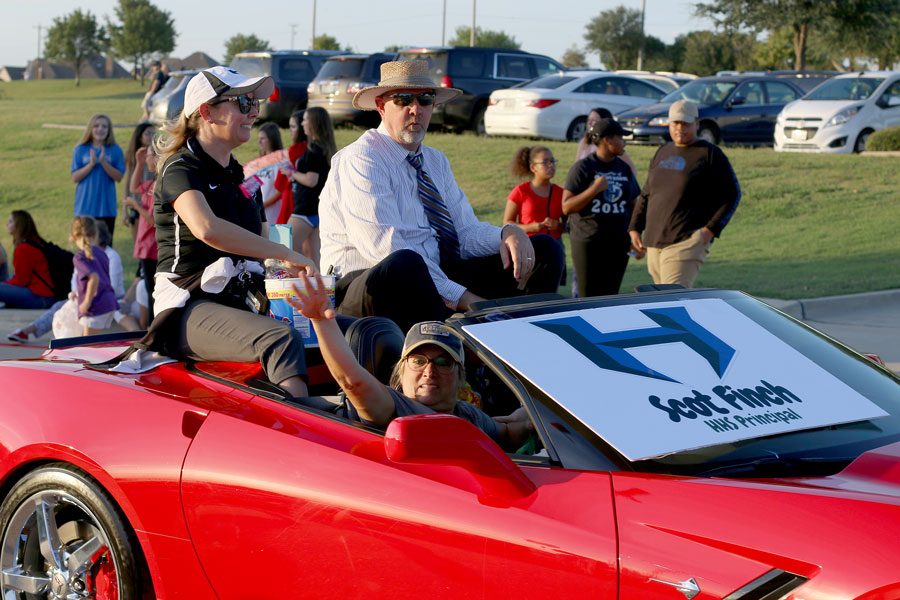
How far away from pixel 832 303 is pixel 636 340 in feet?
26.4

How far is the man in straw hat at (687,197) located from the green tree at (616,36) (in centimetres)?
6326

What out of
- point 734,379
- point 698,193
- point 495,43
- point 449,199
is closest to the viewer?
point 734,379

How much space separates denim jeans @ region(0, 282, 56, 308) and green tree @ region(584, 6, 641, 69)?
6229 centimetres

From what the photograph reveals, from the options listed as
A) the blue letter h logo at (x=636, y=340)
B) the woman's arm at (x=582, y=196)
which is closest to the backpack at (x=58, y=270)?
the woman's arm at (x=582, y=196)

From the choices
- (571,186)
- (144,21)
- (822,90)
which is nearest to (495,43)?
(144,21)

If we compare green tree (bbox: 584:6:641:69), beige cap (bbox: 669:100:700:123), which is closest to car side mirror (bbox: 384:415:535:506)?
beige cap (bbox: 669:100:700:123)

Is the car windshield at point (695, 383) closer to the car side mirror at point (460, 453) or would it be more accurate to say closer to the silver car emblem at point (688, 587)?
the car side mirror at point (460, 453)

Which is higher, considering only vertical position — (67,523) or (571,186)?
(571,186)

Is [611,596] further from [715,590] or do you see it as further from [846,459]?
[846,459]

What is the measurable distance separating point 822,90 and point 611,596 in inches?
790

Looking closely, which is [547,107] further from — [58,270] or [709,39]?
[709,39]

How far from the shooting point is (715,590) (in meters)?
2.60

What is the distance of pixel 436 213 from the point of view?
550 cm

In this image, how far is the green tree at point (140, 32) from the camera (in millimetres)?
82250
